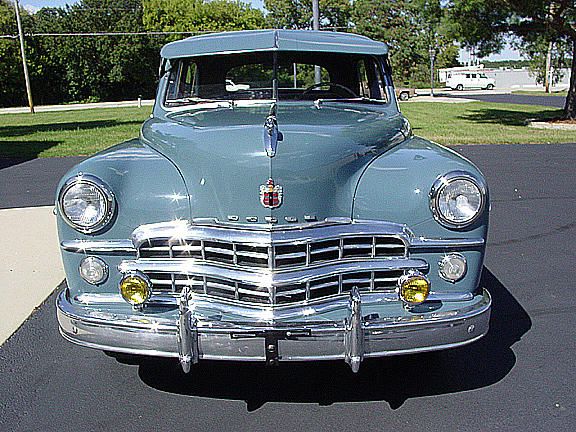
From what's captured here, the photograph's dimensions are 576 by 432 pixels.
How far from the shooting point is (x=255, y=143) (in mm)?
2824

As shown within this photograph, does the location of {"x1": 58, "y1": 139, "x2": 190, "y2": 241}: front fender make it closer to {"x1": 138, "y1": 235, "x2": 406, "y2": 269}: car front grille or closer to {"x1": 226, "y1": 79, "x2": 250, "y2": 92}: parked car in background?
{"x1": 138, "y1": 235, "x2": 406, "y2": 269}: car front grille

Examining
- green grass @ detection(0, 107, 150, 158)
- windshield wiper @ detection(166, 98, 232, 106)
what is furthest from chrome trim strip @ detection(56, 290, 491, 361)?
green grass @ detection(0, 107, 150, 158)

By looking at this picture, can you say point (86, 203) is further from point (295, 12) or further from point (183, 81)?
point (295, 12)

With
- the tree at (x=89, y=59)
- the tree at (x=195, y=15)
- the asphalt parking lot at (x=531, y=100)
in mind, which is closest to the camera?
the asphalt parking lot at (x=531, y=100)

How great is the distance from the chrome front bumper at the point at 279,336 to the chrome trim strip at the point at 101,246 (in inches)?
11.2

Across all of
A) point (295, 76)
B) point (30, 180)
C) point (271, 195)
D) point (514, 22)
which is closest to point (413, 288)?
point (271, 195)

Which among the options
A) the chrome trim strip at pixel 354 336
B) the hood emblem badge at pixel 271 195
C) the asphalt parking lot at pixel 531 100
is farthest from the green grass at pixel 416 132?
the chrome trim strip at pixel 354 336

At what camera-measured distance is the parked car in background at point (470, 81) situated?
5212 cm

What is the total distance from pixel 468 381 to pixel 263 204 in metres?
1.50

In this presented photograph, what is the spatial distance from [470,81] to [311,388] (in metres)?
53.0

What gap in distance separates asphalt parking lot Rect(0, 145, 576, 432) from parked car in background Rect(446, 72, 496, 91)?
50.9 m

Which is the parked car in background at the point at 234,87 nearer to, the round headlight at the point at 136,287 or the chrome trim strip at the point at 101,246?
the chrome trim strip at the point at 101,246

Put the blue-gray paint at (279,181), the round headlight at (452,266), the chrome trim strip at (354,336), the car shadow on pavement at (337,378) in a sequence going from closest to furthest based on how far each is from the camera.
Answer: the chrome trim strip at (354,336) → the blue-gray paint at (279,181) → the round headlight at (452,266) → the car shadow on pavement at (337,378)

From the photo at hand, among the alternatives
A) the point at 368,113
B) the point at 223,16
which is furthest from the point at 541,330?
the point at 223,16
